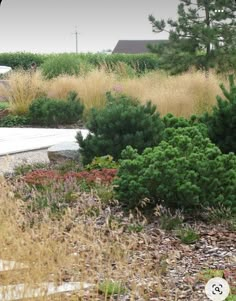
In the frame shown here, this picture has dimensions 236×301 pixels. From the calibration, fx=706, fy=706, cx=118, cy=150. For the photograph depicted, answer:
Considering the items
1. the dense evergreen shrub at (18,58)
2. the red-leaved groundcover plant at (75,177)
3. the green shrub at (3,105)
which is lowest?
the green shrub at (3,105)

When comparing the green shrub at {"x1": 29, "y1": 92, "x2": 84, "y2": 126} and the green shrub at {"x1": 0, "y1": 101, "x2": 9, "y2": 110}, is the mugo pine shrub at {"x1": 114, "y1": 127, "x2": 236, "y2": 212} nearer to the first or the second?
the green shrub at {"x1": 29, "y1": 92, "x2": 84, "y2": 126}

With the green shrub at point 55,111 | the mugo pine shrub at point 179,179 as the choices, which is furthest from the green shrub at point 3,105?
the mugo pine shrub at point 179,179

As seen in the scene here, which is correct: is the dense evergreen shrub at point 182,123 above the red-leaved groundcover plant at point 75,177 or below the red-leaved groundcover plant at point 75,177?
above

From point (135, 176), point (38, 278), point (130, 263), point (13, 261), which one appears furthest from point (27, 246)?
point (135, 176)

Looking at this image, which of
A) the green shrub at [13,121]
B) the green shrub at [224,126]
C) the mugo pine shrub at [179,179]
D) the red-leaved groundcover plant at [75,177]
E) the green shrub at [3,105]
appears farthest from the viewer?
the green shrub at [3,105]

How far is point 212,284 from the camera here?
109 inches

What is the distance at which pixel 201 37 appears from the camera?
21.5 metres

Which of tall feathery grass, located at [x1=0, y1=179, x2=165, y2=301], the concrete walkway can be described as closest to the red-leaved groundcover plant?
tall feathery grass, located at [x1=0, y1=179, x2=165, y2=301]

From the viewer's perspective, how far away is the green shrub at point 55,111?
1280 cm

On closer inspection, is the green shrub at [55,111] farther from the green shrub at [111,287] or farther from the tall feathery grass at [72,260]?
the green shrub at [111,287]

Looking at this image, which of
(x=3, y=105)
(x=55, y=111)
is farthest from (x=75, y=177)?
(x=3, y=105)

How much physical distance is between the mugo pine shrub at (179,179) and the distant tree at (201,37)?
16115mm

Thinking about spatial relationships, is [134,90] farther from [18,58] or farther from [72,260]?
[18,58]

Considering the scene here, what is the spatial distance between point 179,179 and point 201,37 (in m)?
16.9
